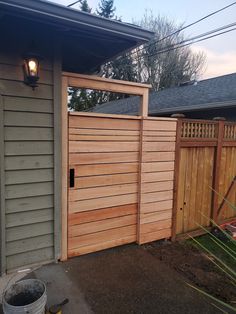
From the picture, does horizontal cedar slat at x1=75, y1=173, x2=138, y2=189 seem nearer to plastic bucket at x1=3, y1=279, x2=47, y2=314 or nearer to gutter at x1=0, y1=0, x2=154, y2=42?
plastic bucket at x1=3, y1=279, x2=47, y2=314

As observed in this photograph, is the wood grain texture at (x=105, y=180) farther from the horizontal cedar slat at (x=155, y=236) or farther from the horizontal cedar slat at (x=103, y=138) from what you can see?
the horizontal cedar slat at (x=155, y=236)

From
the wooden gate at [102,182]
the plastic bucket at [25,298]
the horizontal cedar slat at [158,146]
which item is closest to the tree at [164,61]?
the horizontal cedar slat at [158,146]

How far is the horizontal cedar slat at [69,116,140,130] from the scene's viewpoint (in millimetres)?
2814

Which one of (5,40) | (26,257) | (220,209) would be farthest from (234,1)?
(26,257)

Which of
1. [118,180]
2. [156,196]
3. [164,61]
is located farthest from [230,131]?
[164,61]

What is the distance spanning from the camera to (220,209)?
414cm

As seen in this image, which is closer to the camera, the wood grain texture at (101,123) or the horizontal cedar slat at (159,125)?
the wood grain texture at (101,123)

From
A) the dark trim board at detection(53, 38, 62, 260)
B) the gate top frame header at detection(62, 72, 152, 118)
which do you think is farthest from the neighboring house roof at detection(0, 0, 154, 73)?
the gate top frame header at detection(62, 72, 152, 118)

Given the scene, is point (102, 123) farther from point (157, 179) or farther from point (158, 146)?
point (157, 179)

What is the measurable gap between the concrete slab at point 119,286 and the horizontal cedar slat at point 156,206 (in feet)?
1.94

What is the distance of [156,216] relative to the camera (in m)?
3.49

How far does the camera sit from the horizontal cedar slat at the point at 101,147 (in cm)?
284

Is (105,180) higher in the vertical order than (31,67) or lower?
lower

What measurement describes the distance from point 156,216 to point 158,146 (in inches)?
38.0
